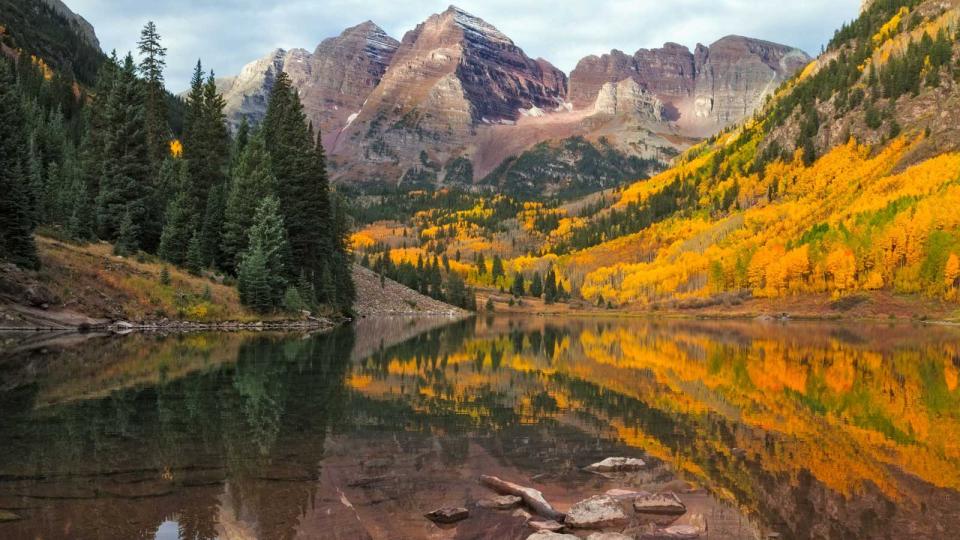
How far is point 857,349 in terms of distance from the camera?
6069 centimetres

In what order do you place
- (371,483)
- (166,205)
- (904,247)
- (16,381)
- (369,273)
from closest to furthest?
(371,483) → (16,381) → (166,205) → (904,247) → (369,273)

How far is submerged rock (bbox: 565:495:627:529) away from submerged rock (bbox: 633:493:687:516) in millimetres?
682

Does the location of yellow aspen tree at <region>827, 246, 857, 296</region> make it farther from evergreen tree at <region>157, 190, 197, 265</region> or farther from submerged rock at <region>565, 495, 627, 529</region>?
submerged rock at <region>565, 495, 627, 529</region>

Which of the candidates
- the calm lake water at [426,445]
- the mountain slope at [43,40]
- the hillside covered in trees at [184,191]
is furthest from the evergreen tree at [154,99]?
the mountain slope at [43,40]

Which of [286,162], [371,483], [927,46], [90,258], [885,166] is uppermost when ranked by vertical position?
[927,46]

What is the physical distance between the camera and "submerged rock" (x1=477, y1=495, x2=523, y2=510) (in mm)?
14266

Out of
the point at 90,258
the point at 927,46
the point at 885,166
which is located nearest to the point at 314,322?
the point at 90,258

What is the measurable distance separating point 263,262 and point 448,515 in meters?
60.0

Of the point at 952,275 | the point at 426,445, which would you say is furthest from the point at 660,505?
the point at 952,275

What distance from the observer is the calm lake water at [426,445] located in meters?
13.1

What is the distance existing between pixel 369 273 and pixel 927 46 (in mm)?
167565

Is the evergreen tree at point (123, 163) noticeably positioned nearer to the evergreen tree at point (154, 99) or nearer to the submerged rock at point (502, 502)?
the evergreen tree at point (154, 99)

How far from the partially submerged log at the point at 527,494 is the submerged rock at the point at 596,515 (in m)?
0.36

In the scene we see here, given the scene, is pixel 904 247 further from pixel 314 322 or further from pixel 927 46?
pixel 314 322
